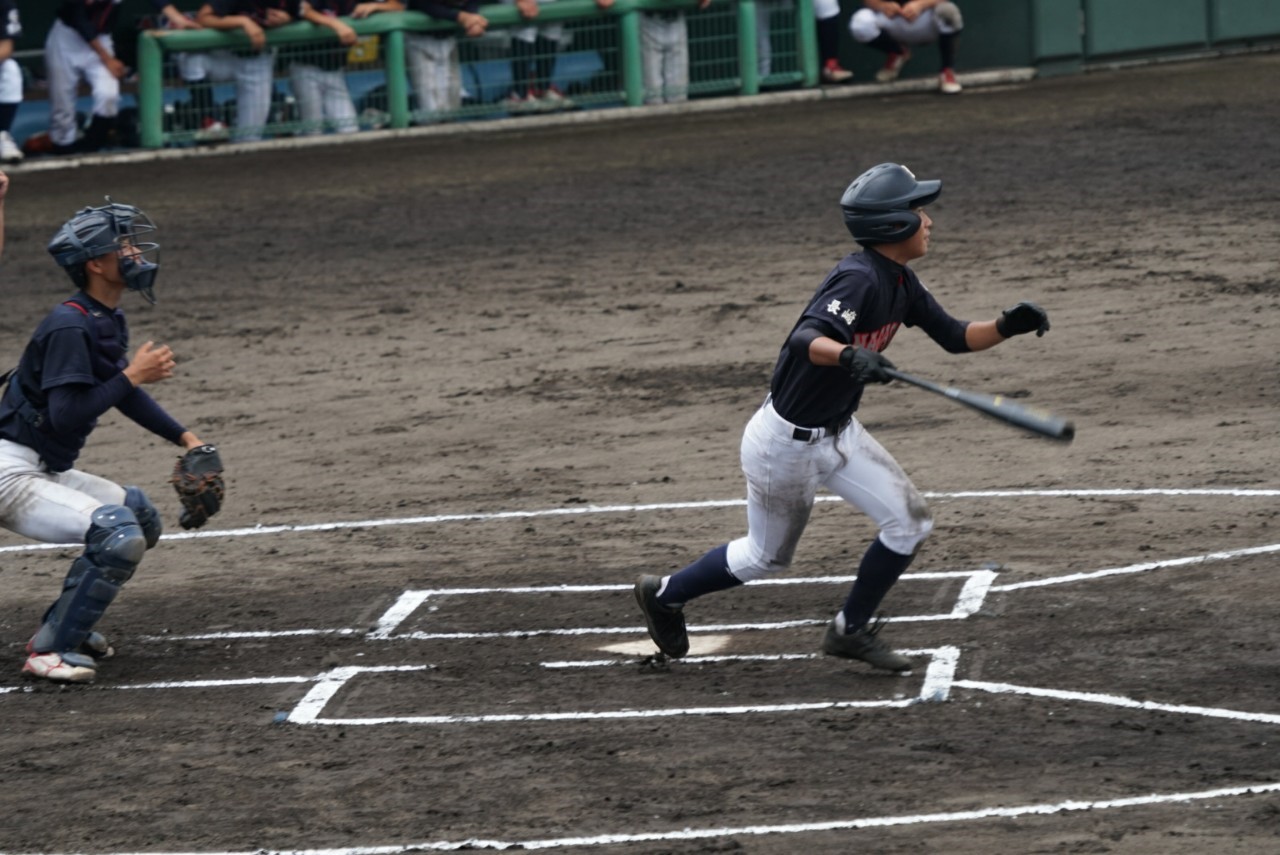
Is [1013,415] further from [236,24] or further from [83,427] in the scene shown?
[236,24]

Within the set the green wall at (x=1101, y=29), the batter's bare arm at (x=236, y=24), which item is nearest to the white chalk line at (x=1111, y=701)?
the batter's bare arm at (x=236, y=24)

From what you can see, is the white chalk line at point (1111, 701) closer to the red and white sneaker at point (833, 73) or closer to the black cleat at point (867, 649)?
the black cleat at point (867, 649)

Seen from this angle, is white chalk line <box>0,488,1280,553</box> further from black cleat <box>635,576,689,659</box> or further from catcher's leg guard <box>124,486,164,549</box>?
black cleat <box>635,576,689,659</box>

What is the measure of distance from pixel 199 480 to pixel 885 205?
2.51 metres

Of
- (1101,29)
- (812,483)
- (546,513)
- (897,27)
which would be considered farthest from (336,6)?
(812,483)

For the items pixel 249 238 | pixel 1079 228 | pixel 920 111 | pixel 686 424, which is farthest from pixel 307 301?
pixel 920 111

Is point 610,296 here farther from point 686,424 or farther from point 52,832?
point 52,832

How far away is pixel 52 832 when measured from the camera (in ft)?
17.4

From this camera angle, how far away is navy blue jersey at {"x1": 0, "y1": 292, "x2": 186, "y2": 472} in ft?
20.8

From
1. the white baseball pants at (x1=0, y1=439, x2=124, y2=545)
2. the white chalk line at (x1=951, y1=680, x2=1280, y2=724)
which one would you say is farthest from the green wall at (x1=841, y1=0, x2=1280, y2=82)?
the white baseball pants at (x1=0, y1=439, x2=124, y2=545)

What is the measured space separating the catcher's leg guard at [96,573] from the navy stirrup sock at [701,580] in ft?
5.92

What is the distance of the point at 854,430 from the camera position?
6.13 meters

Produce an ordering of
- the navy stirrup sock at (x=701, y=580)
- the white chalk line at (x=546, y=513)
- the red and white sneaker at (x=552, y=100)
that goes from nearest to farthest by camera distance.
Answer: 1. the navy stirrup sock at (x=701, y=580)
2. the white chalk line at (x=546, y=513)
3. the red and white sneaker at (x=552, y=100)

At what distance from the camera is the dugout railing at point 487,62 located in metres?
17.2
